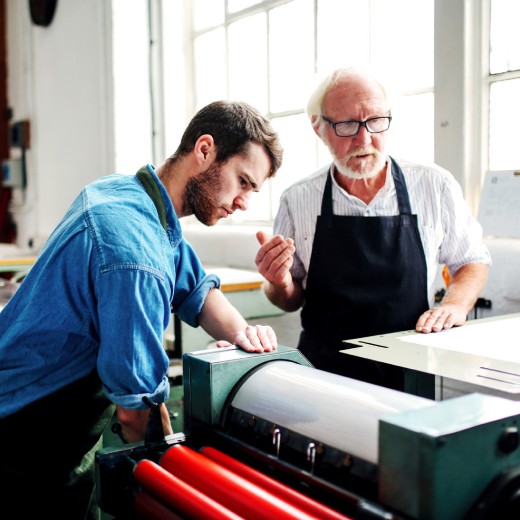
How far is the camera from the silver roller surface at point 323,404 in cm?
79

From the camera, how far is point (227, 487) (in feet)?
2.56

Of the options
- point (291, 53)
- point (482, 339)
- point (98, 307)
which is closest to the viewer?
point (98, 307)

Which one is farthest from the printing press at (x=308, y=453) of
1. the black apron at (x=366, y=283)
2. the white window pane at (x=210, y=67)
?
the white window pane at (x=210, y=67)

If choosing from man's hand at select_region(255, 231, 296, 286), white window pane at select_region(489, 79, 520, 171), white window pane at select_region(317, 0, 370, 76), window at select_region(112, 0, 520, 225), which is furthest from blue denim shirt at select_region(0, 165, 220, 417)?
white window pane at select_region(317, 0, 370, 76)

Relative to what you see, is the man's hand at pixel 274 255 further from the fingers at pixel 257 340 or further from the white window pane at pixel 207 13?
the white window pane at pixel 207 13

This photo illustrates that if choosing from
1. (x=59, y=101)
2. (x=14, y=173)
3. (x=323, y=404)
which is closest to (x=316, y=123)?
(x=323, y=404)

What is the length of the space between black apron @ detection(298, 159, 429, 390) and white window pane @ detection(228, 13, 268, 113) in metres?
1.88

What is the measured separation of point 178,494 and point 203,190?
74 cm

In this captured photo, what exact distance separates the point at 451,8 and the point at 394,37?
1.51 feet

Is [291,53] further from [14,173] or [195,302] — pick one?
[14,173]

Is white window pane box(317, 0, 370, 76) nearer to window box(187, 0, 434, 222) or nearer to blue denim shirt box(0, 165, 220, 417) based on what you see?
window box(187, 0, 434, 222)

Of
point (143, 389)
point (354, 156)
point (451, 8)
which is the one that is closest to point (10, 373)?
point (143, 389)

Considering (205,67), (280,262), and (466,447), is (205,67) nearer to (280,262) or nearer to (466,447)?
(280,262)

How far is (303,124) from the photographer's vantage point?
10.9 ft
